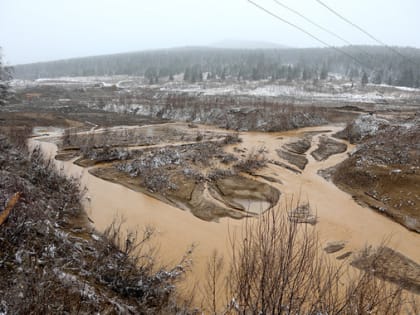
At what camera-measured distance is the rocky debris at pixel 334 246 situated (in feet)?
31.5

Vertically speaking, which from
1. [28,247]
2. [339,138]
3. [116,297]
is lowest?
[339,138]

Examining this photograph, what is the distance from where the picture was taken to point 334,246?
32.3 feet

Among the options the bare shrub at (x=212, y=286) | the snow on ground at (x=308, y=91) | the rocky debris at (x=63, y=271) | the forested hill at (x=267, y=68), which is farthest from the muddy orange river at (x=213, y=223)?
the forested hill at (x=267, y=68)

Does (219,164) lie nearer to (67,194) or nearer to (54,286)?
(67,194)

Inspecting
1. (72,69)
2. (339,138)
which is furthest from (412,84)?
(72,69)

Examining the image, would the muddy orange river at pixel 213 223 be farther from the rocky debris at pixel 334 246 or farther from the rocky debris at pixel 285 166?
the rocky debris at pixel 285 166

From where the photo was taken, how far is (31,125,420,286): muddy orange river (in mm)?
9805

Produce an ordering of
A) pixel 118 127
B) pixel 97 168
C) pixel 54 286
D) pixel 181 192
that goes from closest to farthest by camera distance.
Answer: pixel 54 286 → pixel 181 192 → pixel 97 168 → pixel 118 127

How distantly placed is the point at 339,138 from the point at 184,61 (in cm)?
11686

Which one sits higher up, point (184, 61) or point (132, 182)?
point (184, 61)

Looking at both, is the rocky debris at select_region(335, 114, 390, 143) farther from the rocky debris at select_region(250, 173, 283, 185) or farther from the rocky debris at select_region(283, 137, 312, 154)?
the rocky debris at select_region(250, 173, 283, 185)

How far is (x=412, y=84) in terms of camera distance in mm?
82062

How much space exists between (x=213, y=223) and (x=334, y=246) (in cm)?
430

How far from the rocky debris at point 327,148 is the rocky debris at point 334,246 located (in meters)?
10.8
